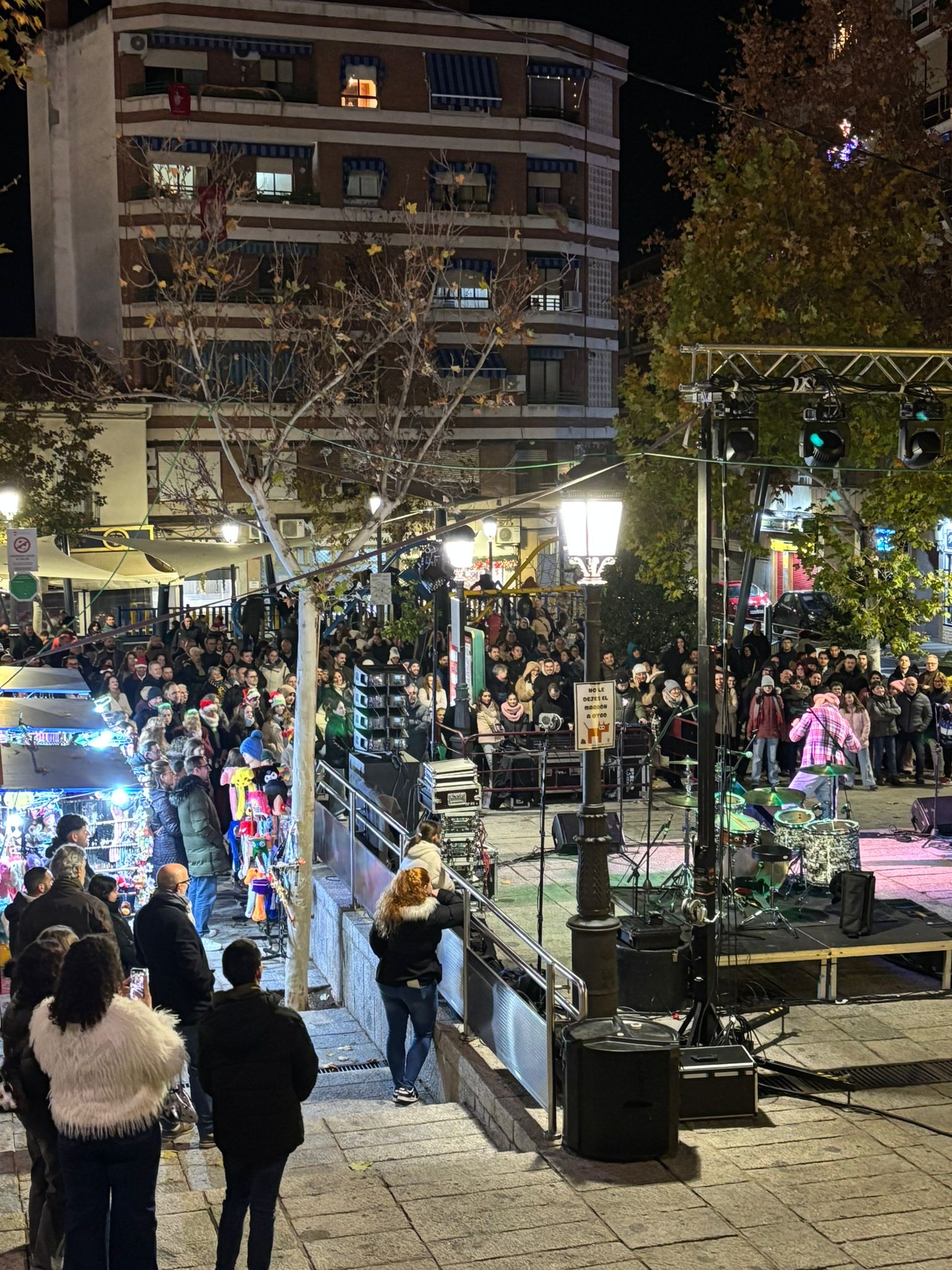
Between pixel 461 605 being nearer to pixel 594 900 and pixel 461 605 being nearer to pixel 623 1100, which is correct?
pixel 594 900

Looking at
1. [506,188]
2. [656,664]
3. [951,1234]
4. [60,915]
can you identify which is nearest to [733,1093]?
[951,1234]

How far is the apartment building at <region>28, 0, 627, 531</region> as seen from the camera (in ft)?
147

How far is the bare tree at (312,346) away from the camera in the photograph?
13445 millimetres

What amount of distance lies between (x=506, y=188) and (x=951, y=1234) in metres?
45.5

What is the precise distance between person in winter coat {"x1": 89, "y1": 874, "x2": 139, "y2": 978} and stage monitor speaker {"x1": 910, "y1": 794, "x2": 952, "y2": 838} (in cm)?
939

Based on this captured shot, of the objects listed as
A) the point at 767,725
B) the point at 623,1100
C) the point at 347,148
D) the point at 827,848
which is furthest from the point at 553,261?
the point at 623,1100

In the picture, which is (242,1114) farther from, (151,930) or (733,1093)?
(733,1093)

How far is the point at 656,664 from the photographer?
23234 millimetres

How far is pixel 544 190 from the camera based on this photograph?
49344 millimetres

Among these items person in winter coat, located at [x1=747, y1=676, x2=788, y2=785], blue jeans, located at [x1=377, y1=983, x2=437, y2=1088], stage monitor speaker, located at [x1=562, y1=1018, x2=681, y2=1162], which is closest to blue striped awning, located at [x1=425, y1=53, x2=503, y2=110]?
person in winter coat, located at [x1=747, y1=676, x2=788, y2=785]

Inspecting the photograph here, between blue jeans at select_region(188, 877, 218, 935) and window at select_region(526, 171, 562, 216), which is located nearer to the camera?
blue jeans at select_region(188, 877, 218, 935)

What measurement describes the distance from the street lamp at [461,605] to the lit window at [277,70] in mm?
33727

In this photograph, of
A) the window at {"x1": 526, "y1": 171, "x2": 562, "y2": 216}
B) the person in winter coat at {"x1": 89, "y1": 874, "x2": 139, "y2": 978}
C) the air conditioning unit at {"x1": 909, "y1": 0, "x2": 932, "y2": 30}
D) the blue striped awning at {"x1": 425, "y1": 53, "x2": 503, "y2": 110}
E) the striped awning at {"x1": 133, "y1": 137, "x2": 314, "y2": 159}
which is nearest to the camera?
the person in winter coat at {"x1": 89, "y1": 874, "x2": 139, "y2": 978}

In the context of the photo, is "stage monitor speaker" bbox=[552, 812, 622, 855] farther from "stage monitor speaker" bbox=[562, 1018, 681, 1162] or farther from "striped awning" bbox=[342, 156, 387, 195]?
"striped awning" bbox=[342, 156, 387, 195]
